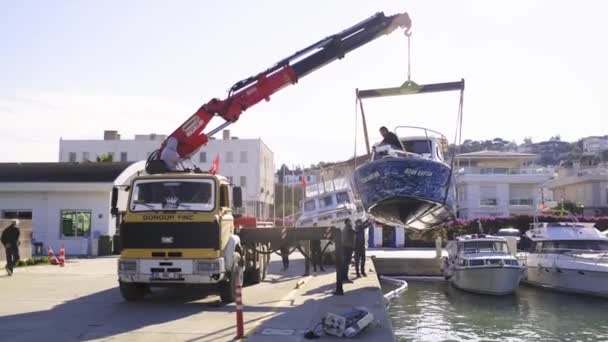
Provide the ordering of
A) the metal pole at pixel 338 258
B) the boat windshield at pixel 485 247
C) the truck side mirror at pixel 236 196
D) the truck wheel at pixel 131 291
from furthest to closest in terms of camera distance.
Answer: the boat windshield at pixel 485 247
the metal pole at pixel 338 258
the truck side mirror at pixel 236 196
the truck wheel at pixel 131 291

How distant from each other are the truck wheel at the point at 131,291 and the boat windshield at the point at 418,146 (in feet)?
30.9

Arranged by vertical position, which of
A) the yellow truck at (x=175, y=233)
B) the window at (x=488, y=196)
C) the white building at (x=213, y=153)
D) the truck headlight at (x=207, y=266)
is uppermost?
the white building at (x=213, y=153)

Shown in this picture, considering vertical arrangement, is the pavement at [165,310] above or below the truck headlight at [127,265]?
below

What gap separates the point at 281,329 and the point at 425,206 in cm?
914

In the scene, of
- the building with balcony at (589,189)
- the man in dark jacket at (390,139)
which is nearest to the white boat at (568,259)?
the man in dark jacket at (390,139)

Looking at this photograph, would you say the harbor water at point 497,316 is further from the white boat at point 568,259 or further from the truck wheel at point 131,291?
the truck wheel at point 131,291

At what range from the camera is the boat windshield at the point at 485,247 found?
23406 mm

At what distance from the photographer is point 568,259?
2284 cm

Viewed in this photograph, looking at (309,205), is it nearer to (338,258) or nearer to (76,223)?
(76,223)

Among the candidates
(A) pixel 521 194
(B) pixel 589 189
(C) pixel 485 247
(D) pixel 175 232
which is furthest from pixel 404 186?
(B) pixel 589 189

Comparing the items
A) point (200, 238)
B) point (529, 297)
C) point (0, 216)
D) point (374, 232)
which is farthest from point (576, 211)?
point (200, 238)

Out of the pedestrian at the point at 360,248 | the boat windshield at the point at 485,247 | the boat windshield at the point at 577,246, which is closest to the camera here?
the pedestrian at the point at 360,248

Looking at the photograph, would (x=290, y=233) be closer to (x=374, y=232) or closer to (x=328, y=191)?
(x=328, y=191)

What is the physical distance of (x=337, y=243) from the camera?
14211 millimetres
